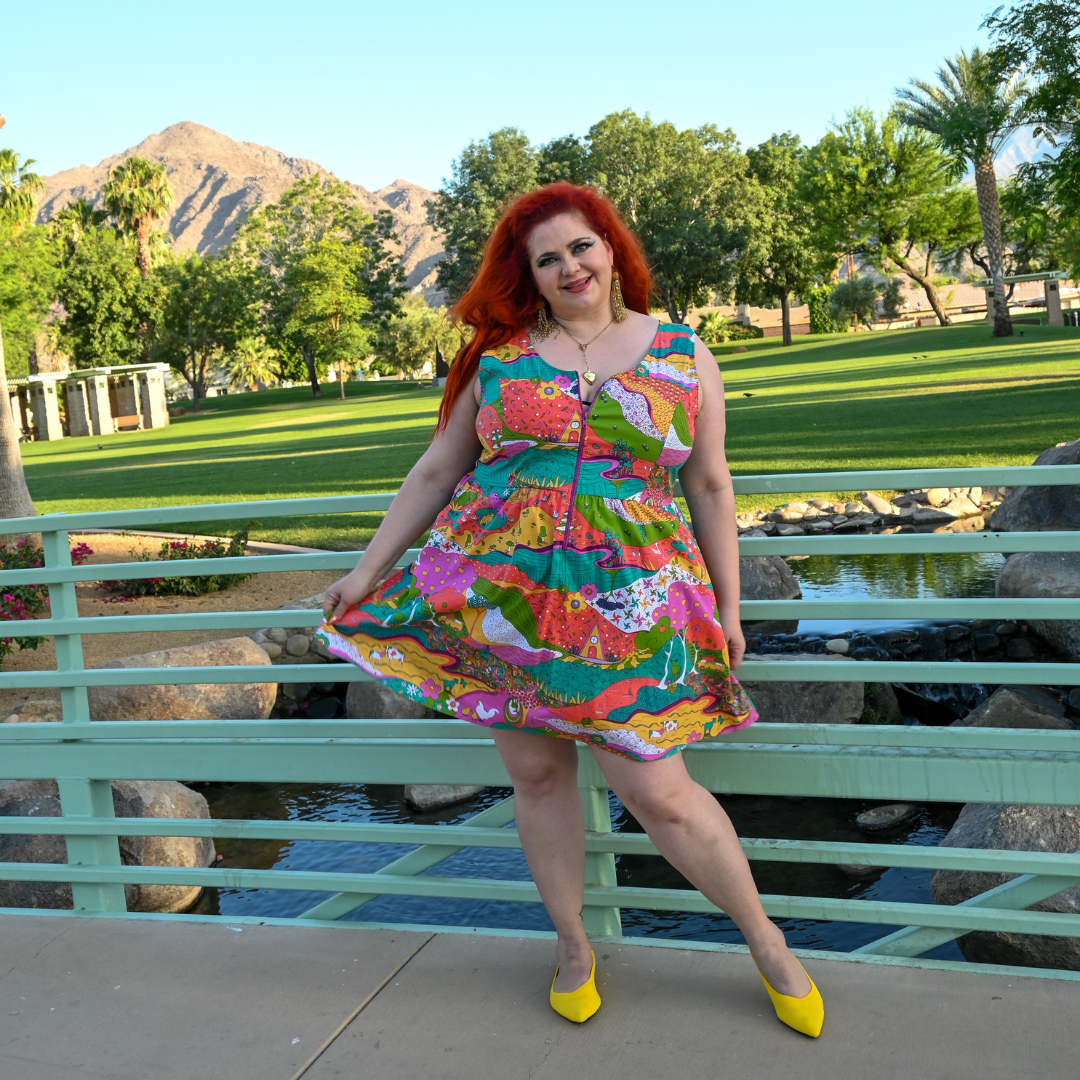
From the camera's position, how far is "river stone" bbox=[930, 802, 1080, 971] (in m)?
3.62

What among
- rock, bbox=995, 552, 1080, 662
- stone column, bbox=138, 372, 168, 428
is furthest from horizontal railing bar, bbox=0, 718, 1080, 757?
stone column, bbox=138, 372, 168, 428

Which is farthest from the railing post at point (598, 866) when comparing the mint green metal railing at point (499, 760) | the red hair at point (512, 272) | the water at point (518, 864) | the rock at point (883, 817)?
the rock at point (883, 817)

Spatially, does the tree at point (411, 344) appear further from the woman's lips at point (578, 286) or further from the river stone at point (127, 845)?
the woman's lips at point (578, 286)

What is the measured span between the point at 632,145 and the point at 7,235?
33.6 metres

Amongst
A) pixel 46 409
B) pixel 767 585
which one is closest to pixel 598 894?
pixel 767 585

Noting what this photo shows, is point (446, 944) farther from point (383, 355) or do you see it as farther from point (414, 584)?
point (383, 355)

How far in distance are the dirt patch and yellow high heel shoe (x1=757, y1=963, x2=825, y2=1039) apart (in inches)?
235

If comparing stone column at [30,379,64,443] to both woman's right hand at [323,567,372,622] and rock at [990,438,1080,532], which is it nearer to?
rock at [990,438,1080,532]

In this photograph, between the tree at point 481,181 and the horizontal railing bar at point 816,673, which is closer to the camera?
the horizontal railing bar at point 816,673

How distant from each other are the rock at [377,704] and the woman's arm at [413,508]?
13.5ft

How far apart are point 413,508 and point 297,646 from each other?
5955 mm

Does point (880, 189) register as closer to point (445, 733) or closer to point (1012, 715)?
point (1012, 715)

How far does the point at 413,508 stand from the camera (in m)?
2.73

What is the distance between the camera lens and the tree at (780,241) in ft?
182
